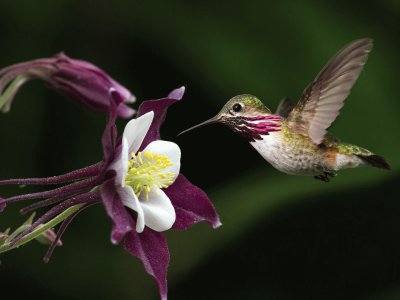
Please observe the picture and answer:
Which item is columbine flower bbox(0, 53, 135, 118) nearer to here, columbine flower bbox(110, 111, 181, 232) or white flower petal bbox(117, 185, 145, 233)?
columbine flower bbox(110, 111, 181, 232)

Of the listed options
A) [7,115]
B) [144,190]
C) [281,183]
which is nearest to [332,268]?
[281,183]

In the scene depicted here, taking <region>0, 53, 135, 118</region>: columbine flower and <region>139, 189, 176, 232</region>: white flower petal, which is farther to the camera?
<region>0, 53, 135, 118</region>: columbine flower

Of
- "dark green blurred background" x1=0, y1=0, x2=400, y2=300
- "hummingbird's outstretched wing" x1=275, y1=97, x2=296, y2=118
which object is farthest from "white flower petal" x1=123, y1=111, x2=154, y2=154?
"dark green blurred background" x1=0, y1=0, x2=400, y2=300

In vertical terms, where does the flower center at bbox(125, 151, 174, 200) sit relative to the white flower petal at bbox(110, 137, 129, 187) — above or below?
below

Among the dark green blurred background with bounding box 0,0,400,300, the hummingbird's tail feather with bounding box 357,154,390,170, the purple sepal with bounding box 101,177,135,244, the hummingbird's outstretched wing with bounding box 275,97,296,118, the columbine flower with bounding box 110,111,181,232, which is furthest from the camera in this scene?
the dark green blurred background with bounding box 0,0,400,300

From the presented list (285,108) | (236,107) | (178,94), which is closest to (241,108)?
(236,107)

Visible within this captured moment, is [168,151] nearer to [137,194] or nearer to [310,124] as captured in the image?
[137,194]
